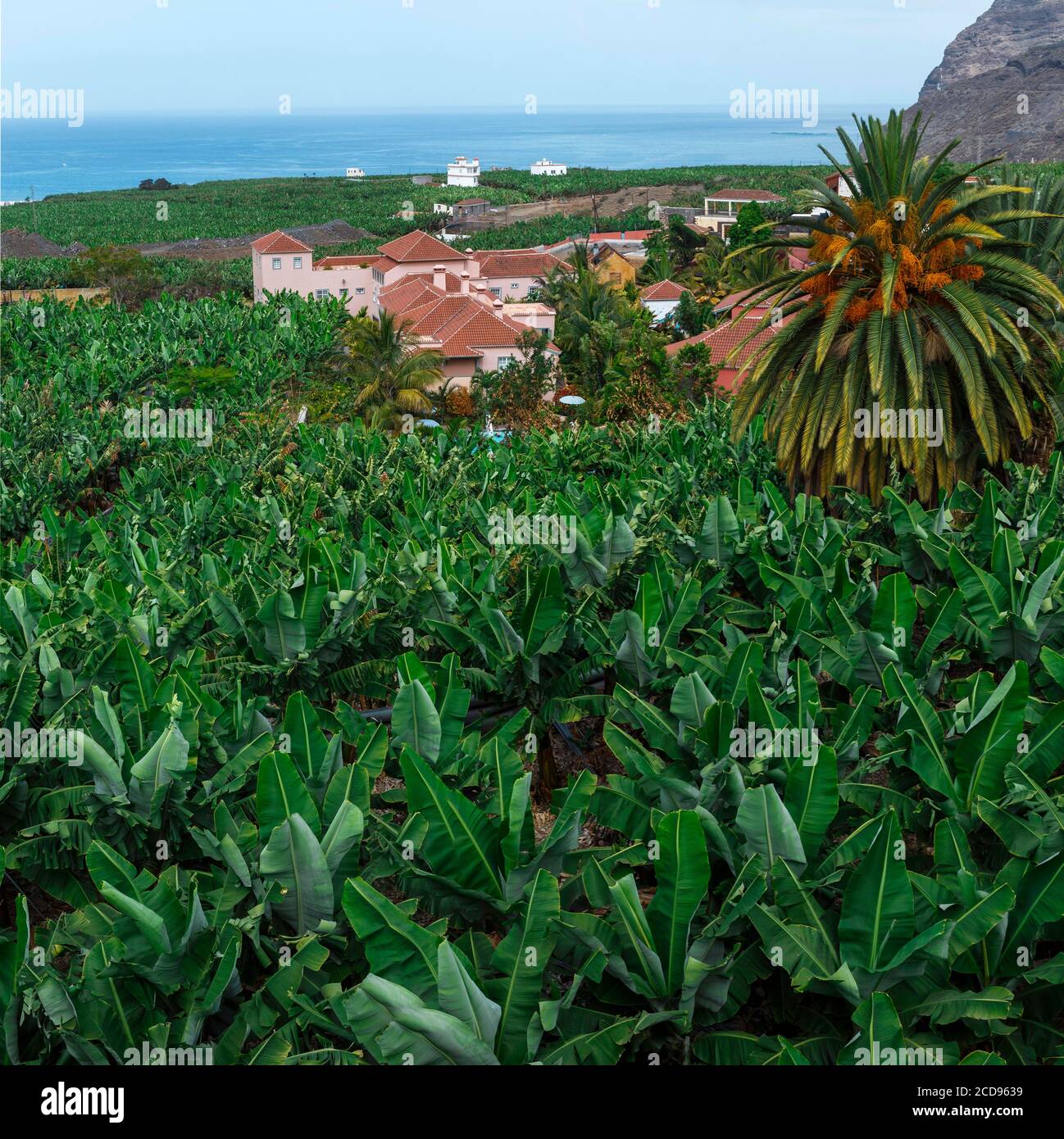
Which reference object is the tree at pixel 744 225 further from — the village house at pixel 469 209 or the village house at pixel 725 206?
the village house at pixel 469 209

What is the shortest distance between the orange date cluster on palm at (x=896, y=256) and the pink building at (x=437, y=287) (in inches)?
1421

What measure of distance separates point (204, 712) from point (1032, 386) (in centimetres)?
1287

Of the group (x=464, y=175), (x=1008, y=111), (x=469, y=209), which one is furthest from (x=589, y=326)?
(x=464, y=175)

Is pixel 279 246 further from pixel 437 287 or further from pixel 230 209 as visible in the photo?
pixel 230 209

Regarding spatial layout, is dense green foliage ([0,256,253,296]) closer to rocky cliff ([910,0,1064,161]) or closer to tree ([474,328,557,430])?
tree ([474,328,557,430])

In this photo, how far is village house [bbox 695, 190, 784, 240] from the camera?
97.7m

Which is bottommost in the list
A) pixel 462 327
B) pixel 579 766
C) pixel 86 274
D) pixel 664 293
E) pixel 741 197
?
pixel 579 766

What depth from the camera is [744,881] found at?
7.83 meters

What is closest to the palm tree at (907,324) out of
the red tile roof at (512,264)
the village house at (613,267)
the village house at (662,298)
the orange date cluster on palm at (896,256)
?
the orange date cluster on palm at (896,256)

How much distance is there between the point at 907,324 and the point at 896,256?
1039 millimetres

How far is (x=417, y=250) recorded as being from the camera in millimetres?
74875

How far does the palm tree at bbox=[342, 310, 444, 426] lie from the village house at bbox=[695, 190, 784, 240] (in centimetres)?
5818

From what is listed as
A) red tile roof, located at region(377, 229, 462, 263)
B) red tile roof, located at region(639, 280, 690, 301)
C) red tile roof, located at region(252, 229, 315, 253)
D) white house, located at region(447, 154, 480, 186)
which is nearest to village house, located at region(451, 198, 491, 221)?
white house, located at region(447, 154, 480, 186)
